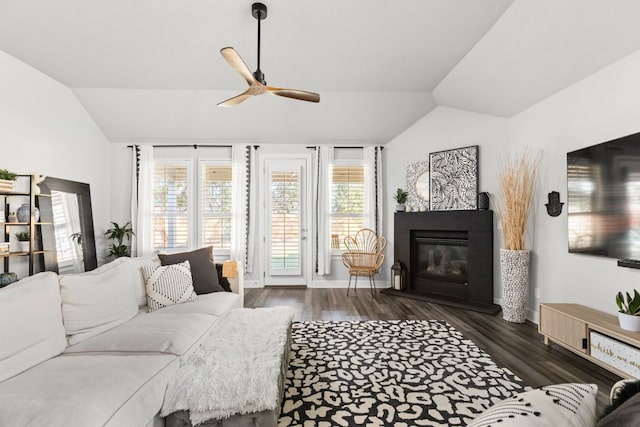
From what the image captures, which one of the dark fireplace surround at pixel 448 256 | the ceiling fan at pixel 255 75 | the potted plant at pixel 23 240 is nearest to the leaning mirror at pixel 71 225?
the potted plant at pixel 23 240

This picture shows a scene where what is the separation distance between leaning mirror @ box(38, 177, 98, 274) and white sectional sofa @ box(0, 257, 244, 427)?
2.27 m

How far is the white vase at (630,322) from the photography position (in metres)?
2.17

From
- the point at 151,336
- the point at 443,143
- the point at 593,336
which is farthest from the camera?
the point at 443,143

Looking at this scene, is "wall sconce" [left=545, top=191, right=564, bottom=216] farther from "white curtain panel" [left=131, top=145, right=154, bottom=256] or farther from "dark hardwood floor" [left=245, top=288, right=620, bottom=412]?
"white curtain panel" [left=131, top=145, right=154, bottom=256]

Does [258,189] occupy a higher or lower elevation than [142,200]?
higher

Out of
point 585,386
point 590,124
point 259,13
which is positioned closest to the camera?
point 585,386

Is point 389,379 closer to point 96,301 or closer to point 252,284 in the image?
point 96,301

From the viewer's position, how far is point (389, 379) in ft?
7.38

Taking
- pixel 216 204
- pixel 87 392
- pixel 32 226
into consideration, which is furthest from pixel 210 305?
pixel 216 204

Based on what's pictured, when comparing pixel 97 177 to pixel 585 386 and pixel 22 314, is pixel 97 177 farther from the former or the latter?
pixel 585 386

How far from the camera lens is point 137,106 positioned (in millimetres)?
4488

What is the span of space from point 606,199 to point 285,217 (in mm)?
4018

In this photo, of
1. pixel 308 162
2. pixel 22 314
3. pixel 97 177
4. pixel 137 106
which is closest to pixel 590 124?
pixel 308 162

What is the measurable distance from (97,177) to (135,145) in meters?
0.77
